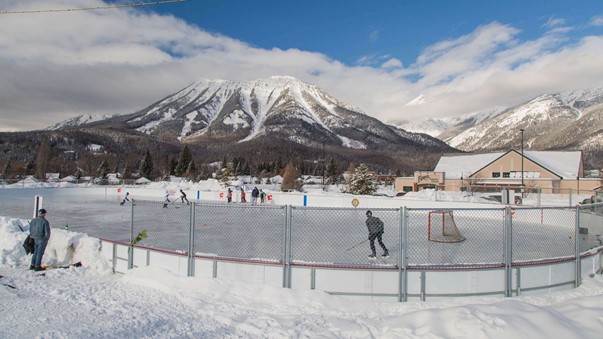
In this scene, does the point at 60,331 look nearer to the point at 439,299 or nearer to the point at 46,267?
the point at 46,267

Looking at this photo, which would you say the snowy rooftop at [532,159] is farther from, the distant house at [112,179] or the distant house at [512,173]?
the distant house at [112,179]

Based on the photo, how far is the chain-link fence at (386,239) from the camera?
770cm

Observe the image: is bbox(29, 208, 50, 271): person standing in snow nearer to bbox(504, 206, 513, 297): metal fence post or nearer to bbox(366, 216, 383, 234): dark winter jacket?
bbox(366, 216, 383, 234): dark winter jacket

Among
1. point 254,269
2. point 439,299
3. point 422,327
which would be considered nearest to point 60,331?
point 254,269

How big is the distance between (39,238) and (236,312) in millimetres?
5378

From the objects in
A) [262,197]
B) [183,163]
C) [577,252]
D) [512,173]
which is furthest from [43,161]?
[577,252]

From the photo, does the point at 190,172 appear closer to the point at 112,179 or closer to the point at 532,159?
the point at 112,179

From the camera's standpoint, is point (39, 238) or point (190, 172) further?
point (190, 172)

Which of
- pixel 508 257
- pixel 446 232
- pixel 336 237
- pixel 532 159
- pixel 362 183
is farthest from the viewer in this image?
pixel 532 159

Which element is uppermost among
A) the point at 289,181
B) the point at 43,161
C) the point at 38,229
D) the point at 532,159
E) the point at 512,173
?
the point at 532,159

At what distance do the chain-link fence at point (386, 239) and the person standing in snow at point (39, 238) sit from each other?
1.84 meters

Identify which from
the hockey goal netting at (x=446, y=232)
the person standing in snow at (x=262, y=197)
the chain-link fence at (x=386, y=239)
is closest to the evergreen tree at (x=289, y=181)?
the person standing in snow at (x=262, y=197)

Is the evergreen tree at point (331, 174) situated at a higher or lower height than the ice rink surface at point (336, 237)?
higher

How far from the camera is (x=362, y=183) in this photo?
44906 millimetres
